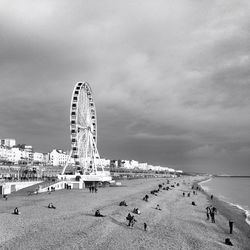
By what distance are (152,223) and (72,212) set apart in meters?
6.92

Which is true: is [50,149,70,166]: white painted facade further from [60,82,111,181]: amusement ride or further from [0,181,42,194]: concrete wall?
[0,181,42,194]: concrete wall

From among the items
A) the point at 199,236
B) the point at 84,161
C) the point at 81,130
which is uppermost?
the point at 81,130

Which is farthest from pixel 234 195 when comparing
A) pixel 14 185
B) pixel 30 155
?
pixel 30 155

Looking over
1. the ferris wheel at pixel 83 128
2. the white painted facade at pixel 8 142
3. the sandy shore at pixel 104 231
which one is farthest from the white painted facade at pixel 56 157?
the sandy shore at pixel 104 231

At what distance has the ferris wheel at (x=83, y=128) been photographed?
59.2 m

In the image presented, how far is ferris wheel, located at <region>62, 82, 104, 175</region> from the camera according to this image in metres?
59.2

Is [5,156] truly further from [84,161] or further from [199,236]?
[199,236]

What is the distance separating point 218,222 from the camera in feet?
96.8

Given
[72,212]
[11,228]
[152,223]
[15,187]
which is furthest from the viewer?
[15,187]

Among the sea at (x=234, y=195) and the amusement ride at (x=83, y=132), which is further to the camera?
the amusement ride at (x=83, y=132)

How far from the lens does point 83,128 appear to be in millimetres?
62719

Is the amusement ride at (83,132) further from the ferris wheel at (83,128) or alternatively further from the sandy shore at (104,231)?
the sandy shore at (104,231)

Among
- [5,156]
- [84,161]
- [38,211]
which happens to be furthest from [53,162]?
[38,211]

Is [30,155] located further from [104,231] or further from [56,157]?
[104,231]
